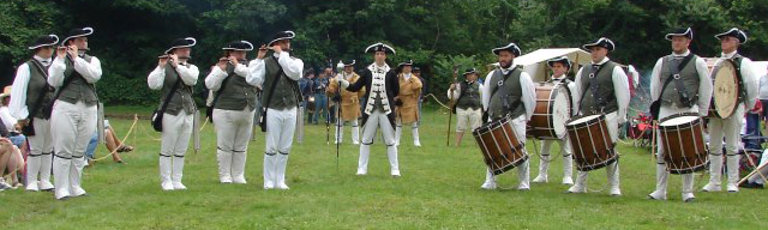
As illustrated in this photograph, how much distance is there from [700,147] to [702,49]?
1146 inches

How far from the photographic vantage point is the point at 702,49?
124 ft

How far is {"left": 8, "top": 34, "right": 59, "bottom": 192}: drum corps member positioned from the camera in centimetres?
1097

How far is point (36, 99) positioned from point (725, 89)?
8392mm

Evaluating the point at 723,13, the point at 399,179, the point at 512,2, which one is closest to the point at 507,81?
the point at 399,179

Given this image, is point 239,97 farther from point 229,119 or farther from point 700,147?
point 700,147

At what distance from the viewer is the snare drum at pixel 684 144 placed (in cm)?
1037

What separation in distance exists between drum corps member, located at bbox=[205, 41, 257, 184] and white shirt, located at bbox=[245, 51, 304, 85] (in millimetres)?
284

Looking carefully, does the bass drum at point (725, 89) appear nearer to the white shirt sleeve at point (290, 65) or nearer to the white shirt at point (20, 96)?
the white shirt sleeve at point (290, 65)

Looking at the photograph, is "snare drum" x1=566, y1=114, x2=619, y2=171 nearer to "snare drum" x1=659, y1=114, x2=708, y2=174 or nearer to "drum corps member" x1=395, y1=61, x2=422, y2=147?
"snare drum" x1=659, y1=114, x2=708, y2=174

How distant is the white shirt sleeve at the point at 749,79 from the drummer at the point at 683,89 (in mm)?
923

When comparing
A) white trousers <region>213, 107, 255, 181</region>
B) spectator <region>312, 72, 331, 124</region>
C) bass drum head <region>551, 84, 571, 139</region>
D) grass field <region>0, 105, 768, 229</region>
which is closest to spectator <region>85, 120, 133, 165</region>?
grass field <region>0, 105, 768, 229</region>

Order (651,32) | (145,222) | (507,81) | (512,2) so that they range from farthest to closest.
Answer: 1. (512,2)
2. (651,32)
3. (507,81)
4. (145,222)

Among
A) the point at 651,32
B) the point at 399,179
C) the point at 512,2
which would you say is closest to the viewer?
the point at 399,179

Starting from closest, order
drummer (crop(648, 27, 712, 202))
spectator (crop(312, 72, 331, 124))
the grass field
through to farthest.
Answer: the grass field
drummer (crop(648, 27, 712, 202))
spectator (crop(312, 72, 331, 124))
